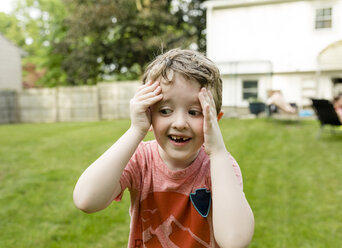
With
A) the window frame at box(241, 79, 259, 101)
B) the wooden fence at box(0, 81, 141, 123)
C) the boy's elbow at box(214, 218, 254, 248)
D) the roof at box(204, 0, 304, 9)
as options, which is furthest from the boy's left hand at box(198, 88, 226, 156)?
the roof at box(204, 0, 304, 9)

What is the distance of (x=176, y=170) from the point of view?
3.94 feet

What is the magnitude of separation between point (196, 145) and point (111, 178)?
0.33 metres

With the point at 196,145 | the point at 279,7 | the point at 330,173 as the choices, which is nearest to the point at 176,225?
the point at 196,145

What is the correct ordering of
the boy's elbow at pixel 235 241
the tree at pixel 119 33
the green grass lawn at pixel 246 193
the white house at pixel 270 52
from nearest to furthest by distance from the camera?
the boy's elbow at pixel 235 241 → the green grass lawn at pixel 246 193 → the white house at pixel 270 52 → the tree at pixel 119 33

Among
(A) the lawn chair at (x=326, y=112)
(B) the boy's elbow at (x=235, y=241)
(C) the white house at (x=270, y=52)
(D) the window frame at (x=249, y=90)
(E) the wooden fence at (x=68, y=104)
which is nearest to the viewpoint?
(B) the boy's elbow at (x=235, y=241)

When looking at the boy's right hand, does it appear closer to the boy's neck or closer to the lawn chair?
the boy's neck

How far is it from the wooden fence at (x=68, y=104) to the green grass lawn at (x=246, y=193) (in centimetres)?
719

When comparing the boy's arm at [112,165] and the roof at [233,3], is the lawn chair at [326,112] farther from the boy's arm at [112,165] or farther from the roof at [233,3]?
the roof at [233,3]

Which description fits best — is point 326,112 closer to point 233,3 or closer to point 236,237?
point 236,237

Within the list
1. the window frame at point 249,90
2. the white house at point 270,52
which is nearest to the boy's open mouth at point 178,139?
the white house at point 270,52

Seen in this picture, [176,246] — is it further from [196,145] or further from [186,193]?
[196,145]

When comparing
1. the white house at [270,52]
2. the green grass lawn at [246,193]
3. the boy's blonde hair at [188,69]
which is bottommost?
the green grass lawn at [246,193]

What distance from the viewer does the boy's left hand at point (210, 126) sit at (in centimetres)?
105

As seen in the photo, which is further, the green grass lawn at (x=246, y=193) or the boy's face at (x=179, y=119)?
the green grass lawn at (x=246, y=193)
